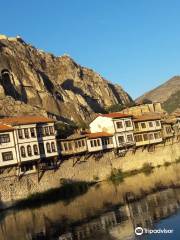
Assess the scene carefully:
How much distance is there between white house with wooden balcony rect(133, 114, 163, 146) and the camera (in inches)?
3278

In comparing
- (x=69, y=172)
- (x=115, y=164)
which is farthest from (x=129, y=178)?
(x=69, y=172)

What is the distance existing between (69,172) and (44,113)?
31.3m

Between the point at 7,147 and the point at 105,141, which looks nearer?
the point at 7,147

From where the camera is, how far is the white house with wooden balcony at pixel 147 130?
83250mm

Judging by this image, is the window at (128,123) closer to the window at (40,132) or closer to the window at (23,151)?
the window at (40,132)

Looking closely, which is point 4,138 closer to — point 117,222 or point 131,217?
point 131,217

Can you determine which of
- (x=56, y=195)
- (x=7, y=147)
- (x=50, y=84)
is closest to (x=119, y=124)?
(x=56, y=195)

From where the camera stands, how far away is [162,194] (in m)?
55.5

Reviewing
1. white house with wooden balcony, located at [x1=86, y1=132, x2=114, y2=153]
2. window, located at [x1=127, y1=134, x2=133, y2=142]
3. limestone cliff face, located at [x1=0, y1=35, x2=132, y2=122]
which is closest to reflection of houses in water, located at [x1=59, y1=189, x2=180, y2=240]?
white house with wooden balcony, located at [x1=86, y1=132, x2=114, y2=153]

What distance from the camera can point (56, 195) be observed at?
65562mm

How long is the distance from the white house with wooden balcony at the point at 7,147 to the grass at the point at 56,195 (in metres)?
5.28

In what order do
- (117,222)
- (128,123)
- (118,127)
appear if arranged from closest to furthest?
1. (117,222)
2. (118,127)
3. (128,123)

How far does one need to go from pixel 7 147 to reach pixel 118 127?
22308 millimetres

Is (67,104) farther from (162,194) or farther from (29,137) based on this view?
(162,194)
